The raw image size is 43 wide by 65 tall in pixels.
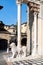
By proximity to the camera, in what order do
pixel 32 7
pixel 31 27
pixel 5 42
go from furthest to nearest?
pixel 5 42 → pixel 31 27 → pixel 32 7

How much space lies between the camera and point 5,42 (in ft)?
79.8

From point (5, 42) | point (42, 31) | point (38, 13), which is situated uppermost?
point (38, 13)

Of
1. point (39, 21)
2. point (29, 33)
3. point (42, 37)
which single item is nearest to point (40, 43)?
point (42, 37)

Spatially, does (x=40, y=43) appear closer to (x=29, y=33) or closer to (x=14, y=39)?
(x=29, y=33)

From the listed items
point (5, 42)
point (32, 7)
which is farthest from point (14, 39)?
point (32, 7)

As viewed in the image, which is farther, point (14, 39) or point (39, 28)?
point (14, 39)

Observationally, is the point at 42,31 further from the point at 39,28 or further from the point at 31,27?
the point at 31,27

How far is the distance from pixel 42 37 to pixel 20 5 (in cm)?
215

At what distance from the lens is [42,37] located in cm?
1240

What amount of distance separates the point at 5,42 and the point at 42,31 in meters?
12.4

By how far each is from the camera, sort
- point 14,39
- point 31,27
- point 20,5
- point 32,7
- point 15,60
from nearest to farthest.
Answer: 1. point 15,60
2. point 20,5
3. point 32,7
4. point 31,27
5. point 14,39

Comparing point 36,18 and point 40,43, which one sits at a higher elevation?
point 36,18

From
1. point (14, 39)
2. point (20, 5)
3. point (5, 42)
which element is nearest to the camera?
point (20, 5)

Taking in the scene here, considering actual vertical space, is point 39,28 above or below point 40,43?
above
